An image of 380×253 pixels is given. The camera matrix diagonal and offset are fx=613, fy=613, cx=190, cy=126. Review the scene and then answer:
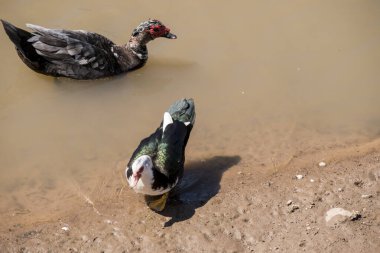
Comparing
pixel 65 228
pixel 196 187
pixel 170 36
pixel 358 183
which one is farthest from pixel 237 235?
pixel 170 36

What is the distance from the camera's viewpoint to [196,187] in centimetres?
618

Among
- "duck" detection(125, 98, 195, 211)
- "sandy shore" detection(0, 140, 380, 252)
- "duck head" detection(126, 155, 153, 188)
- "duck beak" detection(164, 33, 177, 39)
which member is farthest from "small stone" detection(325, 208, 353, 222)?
"duck beak" detection(164, 33, 177, 39)

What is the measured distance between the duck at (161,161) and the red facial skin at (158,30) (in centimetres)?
207

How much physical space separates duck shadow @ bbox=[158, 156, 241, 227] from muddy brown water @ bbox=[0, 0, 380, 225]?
11 centimetres

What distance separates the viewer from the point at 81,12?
29.1 feet

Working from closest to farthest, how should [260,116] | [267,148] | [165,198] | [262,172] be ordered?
[165,198] < [262,172] < [267,148] < [260,116]

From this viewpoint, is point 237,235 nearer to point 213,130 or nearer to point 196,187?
point 196,187

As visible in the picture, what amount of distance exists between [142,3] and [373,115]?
3.79 meters

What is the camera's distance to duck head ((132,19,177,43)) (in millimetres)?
8172

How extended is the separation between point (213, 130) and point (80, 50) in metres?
2.04

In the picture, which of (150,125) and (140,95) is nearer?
(150,125)

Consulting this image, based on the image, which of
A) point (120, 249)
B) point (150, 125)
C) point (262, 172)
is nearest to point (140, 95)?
point (150, 125)

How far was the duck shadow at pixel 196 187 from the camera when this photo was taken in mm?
5820

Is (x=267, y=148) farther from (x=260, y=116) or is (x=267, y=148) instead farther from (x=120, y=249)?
(x=120, y=249)
